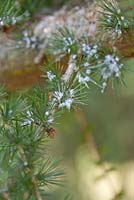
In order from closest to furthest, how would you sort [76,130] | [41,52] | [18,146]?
[18,146]
[41,52]
[76,130]

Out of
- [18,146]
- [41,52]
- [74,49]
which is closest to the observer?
[18,146]

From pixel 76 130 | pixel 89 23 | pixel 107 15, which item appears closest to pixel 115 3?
pixel 107 15

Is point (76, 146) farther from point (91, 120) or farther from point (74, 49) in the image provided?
point (74, 49)

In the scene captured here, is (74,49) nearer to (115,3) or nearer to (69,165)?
(115,3)

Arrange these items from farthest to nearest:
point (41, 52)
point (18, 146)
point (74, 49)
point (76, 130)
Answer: point (76, 130) → point (41, 52) → point (74, 49) → point (18, 146)

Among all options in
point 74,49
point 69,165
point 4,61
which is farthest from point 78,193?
Result: point 74,49

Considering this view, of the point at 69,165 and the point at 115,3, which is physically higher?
the point at 115,3

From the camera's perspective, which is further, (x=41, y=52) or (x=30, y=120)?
(x=41, y=52)

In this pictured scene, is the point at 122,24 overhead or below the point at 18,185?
overhead

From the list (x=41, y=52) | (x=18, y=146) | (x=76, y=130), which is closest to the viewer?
(x=18, y=146)
